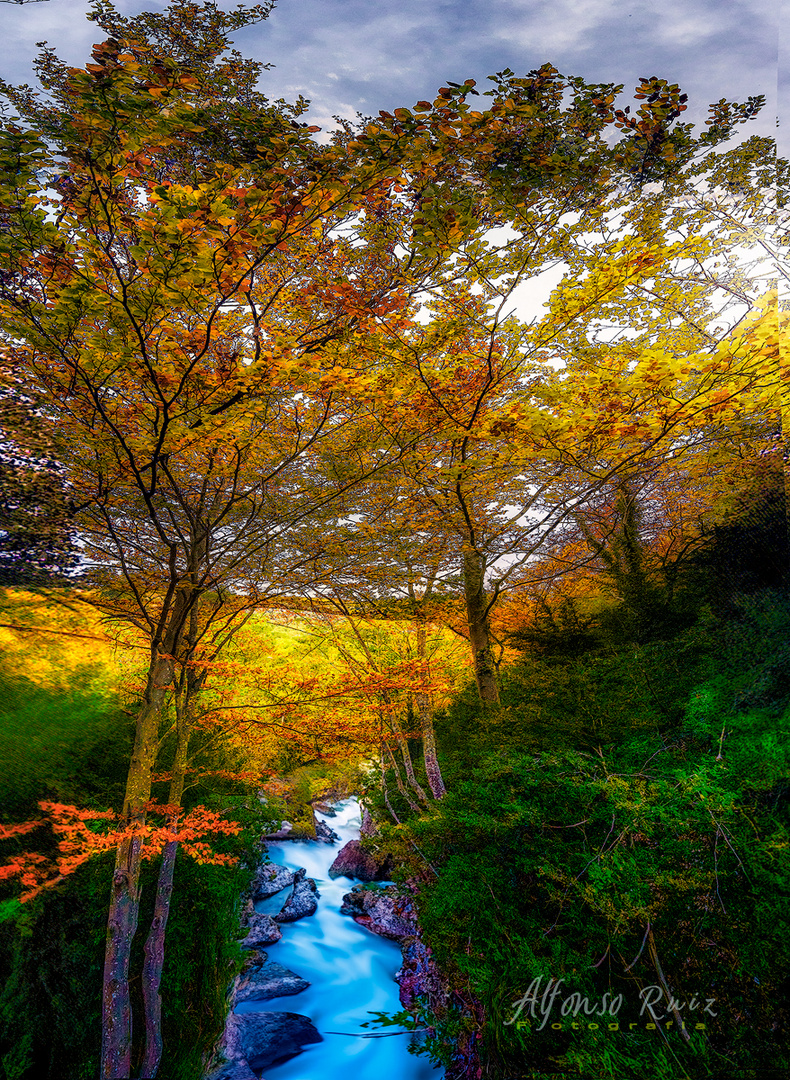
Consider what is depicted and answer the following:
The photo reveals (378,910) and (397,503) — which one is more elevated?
(397,503)

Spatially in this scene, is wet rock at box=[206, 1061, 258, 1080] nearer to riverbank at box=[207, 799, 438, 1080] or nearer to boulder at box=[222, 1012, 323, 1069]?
boulder at box=[222, 1012, 323, 1069]

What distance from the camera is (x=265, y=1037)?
5.28m

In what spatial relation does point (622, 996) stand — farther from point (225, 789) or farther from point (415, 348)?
point (225, 789)

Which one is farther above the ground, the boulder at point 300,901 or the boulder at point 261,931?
the boulder at point 261,931

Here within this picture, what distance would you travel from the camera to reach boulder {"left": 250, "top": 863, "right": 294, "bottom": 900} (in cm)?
812

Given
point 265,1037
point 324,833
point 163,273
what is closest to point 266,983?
point 265,1037

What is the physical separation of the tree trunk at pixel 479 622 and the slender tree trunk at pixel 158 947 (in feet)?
10.7

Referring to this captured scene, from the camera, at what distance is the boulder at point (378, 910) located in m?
7.11

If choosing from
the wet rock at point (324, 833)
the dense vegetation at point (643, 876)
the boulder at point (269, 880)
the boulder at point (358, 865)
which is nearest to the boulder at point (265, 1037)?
the boulder at point (269, 880)

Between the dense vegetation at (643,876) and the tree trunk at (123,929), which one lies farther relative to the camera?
the tree trunk at (123,929)

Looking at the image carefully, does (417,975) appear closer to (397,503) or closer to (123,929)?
(123,929)

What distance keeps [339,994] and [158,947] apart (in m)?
3.90

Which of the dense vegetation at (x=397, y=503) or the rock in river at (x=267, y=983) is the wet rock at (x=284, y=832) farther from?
the dense vegetation at (x=397, y=503)

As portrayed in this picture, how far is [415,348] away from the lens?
3.18 meters
